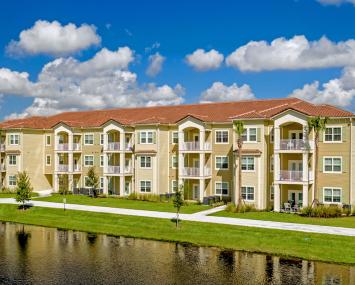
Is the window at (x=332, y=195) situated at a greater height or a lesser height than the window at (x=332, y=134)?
lesser

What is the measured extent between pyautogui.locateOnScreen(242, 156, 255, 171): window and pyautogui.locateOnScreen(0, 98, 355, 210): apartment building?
0.10 meters

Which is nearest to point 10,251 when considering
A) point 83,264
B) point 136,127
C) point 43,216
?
point 83,264

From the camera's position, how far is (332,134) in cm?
3628

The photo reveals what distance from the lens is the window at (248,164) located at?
124ft

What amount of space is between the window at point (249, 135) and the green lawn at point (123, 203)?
317 inches

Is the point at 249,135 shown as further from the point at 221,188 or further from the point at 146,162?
the point at 146,162

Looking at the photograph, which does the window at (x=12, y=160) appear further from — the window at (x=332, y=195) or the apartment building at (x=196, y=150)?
the window at (x=332, y=195)

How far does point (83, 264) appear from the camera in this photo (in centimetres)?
2211

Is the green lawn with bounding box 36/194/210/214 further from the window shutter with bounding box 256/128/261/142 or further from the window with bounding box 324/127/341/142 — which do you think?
the window with bounding box 324/127/341/142

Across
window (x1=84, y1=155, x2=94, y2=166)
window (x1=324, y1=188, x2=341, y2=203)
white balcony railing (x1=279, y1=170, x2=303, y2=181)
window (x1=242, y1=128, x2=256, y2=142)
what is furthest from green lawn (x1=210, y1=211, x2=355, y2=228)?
window (x1=84, y1=155, x2=94, y2=166)

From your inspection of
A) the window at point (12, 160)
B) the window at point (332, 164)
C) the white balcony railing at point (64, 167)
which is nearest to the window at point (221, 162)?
the window at point (332, 164)

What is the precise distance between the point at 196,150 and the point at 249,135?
636 cm

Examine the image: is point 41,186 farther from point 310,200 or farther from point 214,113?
point 310,200

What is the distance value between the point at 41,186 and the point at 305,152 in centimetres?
3630
